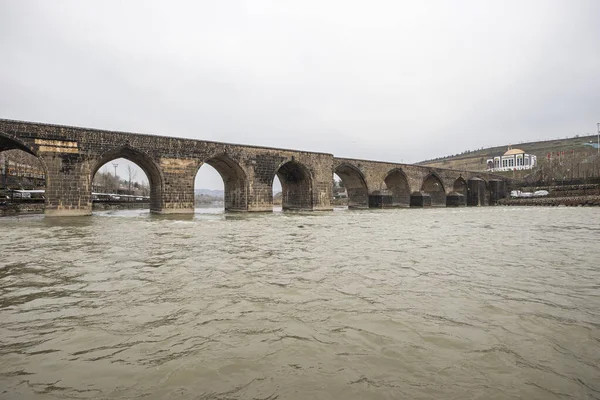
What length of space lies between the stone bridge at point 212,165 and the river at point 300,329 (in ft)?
49.0

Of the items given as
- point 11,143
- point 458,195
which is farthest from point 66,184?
point 458,195

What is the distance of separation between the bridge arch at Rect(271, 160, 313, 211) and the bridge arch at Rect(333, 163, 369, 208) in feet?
14.8

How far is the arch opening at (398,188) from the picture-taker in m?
35.4

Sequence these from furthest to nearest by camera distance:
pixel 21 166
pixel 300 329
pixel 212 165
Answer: pixel 21 166 < pixel 212 165 < pixel 300 329

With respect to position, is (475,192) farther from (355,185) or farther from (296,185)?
(296,185)

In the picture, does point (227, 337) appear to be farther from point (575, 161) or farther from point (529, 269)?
point (575, 161)

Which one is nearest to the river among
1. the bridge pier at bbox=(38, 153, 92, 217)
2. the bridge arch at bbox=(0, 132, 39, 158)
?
the bridge pier at bbox=(38, 153, 92, 217)

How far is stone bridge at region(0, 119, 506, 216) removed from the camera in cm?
1702

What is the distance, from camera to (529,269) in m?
4.57

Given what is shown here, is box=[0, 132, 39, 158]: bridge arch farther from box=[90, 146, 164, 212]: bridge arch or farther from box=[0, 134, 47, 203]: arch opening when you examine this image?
box=[90, 146, 164, 212]: bridge arch

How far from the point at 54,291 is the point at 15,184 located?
1247 inches

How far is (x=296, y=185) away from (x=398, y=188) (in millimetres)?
13762

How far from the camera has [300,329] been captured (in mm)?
2574

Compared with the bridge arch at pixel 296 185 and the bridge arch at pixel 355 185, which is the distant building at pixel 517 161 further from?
the bridge arch at pixel 296 185
